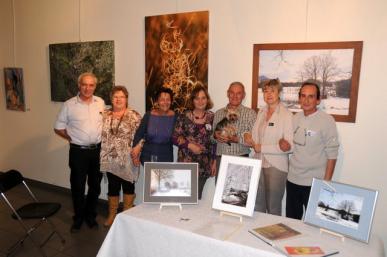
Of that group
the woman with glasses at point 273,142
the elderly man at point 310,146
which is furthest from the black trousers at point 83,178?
the elderly man at point 310,146

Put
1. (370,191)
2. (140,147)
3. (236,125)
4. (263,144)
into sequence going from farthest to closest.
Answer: (140,147) < (236,125) < (263,144) < (370,191)

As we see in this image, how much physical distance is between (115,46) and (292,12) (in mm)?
2214

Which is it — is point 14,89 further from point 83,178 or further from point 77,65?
point 83,178

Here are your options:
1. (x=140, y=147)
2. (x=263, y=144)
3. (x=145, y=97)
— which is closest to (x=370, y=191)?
(x=263, y=144)

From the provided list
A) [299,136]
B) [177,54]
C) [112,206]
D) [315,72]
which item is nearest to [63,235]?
[112,206]

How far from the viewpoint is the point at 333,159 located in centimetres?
260

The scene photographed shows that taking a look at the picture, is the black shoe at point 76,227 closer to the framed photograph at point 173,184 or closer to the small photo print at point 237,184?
the framed photograph at point 173,184

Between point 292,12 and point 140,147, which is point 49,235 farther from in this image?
point 292,12

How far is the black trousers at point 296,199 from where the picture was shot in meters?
2.72

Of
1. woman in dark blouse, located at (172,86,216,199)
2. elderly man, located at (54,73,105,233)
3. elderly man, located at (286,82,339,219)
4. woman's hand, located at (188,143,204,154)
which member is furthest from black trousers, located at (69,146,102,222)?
elderly man, located at (286,82,339,219)

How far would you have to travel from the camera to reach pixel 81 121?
360 centimetres

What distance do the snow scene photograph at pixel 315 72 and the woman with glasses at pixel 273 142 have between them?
0.31 metres

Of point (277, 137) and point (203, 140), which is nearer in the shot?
point (277, 137)

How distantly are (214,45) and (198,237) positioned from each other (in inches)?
85.5
